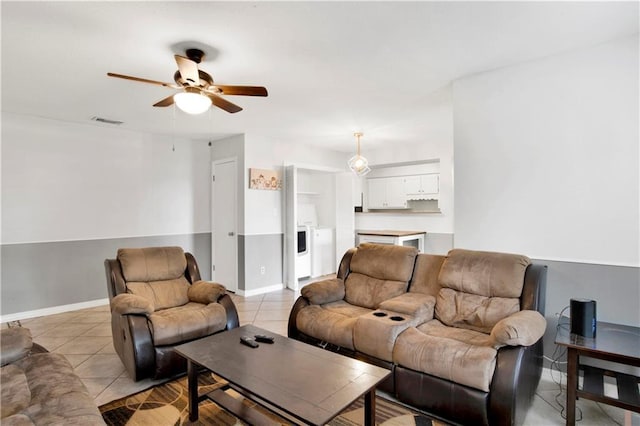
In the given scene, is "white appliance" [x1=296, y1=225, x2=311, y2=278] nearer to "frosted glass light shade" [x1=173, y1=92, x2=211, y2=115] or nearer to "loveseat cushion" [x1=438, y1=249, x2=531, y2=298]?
"loveseat cushion" [x1=438, y1=249, x2=531, y2=298]

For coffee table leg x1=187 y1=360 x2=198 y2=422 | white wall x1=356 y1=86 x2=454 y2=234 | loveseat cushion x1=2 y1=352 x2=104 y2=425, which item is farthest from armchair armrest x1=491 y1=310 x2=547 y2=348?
white wall x1=356 y1=86 x2=454 y2=234

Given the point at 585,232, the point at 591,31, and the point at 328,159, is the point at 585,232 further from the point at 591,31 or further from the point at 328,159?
the point at 328,159

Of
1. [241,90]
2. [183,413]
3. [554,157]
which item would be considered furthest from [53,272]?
[554,157]

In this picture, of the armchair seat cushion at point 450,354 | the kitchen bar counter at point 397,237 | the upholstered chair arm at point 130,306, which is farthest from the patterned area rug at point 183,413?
the kitchen bar counter at point 397,237

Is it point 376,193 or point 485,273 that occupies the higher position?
point 376,193

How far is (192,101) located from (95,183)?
3111mm

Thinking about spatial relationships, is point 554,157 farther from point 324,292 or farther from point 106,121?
point 106,121

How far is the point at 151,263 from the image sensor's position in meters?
3.20

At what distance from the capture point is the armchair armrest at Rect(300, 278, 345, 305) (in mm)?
3039

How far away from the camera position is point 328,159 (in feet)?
21.9

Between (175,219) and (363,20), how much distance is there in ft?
14.4

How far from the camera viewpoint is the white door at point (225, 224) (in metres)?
5.34

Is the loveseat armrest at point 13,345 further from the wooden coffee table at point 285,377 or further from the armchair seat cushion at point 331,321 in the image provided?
the armchair seat cushion at point 331,321

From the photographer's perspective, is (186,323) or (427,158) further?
(427,158)
